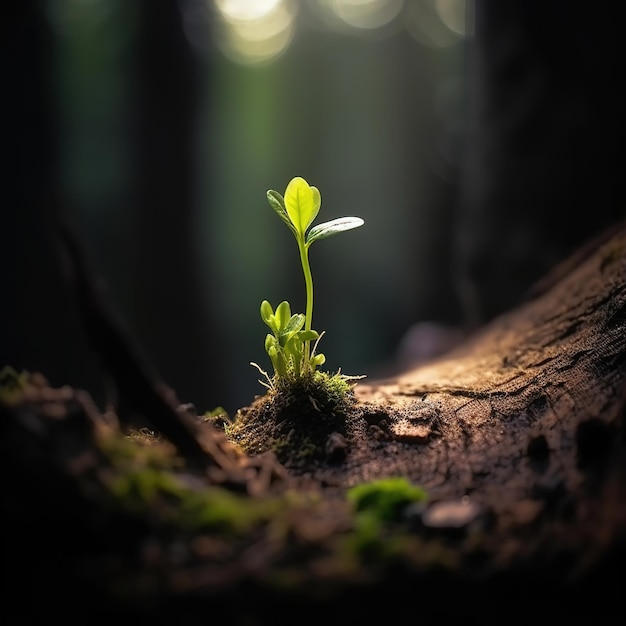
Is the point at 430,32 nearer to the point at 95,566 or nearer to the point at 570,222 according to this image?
the point at 570,222

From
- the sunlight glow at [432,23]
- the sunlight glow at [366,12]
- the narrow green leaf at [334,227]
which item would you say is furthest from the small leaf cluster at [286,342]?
the sunlight glow at [366,12]

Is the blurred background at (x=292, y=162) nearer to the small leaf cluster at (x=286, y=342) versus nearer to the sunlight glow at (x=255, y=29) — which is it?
the sunlight glow at (x=255, y=29)

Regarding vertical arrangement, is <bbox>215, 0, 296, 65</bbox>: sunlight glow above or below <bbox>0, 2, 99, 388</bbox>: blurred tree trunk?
above

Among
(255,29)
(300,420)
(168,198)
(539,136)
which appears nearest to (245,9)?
(255,29)

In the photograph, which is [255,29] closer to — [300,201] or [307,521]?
[300,201]

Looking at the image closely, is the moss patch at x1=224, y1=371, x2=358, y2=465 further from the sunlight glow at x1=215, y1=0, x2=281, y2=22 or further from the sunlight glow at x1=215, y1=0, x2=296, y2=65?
the sunlight glow at x1=215, y1=0, x2=281, y2=22

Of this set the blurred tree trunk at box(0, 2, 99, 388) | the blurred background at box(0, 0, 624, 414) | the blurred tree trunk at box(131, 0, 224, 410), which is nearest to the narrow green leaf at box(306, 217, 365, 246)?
the blurred background at box(0, 0, 624, 414)
